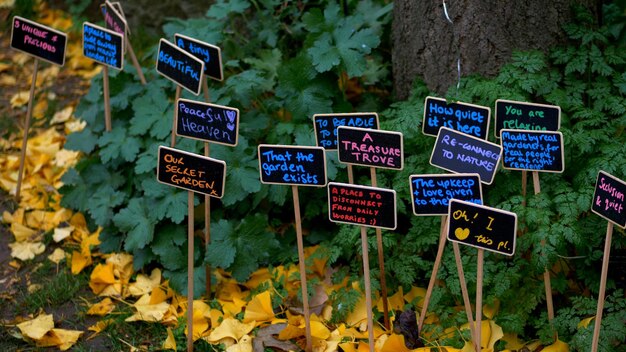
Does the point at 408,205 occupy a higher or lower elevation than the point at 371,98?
lower

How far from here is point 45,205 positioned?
14.7ft

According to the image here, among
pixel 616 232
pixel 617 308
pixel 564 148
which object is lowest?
pixel 617 308

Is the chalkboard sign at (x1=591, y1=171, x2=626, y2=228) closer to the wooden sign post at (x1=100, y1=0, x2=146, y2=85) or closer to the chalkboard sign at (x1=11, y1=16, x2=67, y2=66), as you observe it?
the wooden sign post at (x1=100, y1=0, x2=146, y2=85)

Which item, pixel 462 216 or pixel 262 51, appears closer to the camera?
pixel 462 216

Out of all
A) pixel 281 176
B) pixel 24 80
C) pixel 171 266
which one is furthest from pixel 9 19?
pixel 281 176

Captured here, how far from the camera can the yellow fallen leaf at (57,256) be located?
4.07 meters

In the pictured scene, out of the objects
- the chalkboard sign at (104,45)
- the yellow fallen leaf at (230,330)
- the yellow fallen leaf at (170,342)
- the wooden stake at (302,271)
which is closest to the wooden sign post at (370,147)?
the wooden stake at (302,271)

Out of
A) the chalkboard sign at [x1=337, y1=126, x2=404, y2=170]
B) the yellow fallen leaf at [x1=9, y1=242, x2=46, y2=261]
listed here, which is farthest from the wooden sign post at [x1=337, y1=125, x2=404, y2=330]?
the yellow fallen leaf at [x1=9, y1=242, x2=46, y2=261]

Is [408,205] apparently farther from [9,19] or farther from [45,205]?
[9,19]

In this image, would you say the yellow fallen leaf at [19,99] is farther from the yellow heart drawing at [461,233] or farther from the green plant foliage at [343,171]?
the yellow heart drawing at [461,233]

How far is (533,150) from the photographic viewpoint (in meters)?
3.06

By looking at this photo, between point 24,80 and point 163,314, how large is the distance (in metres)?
2.92

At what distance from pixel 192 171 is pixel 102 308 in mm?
1011

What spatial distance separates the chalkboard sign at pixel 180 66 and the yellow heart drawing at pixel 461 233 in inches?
56.3
